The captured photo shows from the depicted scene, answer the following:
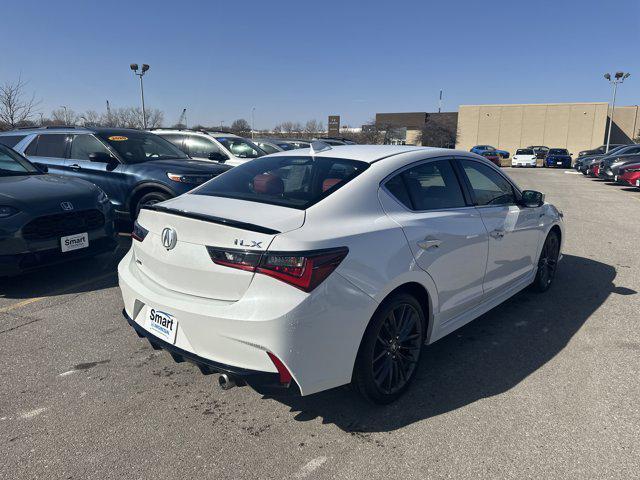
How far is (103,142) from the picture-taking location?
7.51 metres

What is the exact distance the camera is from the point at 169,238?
9.41 ft

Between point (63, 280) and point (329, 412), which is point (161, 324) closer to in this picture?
point (329, 412)

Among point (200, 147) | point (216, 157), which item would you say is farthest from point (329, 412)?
point (200, 147)

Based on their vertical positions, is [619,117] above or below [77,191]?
above

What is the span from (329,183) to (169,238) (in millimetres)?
1074

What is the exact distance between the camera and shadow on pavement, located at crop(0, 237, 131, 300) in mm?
5176

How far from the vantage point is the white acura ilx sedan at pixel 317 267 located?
248 cm

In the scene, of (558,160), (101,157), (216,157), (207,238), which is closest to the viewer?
(207,238)

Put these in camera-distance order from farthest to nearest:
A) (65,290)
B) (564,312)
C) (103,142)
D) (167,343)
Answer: (103,142) → (65,290) → (564,312) → (167,343)

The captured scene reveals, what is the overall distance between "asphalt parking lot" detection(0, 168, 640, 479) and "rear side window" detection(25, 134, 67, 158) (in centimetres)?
413

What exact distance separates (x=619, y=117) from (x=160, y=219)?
7367 centimetres

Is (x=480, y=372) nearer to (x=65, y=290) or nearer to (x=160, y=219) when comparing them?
(x=160, y=219)

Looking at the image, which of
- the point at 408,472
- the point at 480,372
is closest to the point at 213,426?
the point at 408,472

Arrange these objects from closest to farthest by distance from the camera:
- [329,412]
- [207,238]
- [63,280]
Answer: [207,238] < [329,412] < [63,280]
